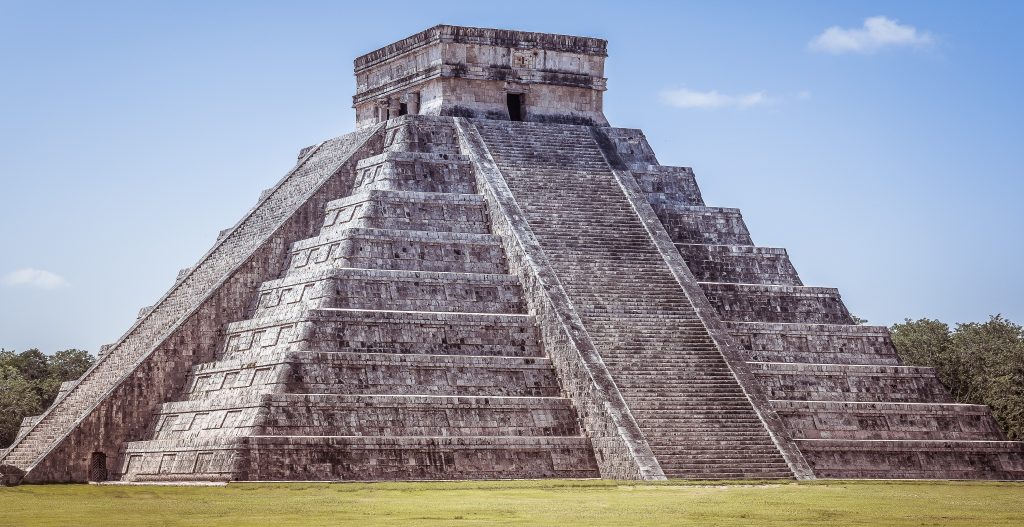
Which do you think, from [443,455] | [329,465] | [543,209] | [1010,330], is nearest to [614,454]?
[443,455]

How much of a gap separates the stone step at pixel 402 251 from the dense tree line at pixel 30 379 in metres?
10.8

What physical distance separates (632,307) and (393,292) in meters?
4.62

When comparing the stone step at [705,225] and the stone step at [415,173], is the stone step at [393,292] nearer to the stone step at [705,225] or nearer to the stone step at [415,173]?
the stone step at [415,173]

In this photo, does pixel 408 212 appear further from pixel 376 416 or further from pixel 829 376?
pixel 829 376

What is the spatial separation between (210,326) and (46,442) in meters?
3.83

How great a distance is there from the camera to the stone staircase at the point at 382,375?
98.4ft

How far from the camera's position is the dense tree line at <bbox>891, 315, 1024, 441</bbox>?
4231 centimetres

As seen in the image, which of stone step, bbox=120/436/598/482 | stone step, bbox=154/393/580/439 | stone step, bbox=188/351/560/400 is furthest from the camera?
stone step, bbox=188/351/560/400

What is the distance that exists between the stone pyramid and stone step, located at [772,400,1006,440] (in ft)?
0.15

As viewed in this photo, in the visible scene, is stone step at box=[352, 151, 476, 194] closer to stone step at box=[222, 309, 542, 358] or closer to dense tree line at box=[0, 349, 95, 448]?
stone step at box=[222, 309, 542, 358]

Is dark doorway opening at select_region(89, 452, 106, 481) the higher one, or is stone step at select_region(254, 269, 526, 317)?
stone step at select_region(254, 269, 526, 317)

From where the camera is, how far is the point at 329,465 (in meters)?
29.6

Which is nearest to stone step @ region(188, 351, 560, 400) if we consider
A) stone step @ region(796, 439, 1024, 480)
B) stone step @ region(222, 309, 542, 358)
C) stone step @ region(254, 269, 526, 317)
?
stone step @ region(222, 309, 542, 358)

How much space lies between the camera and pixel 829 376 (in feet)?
115
